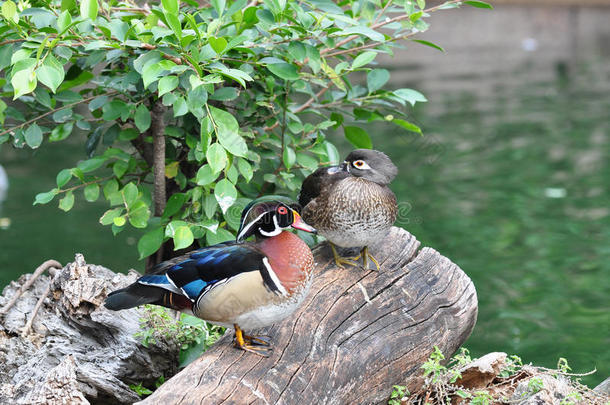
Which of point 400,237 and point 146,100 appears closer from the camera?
point 146,100

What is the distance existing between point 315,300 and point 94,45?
0.91 meters

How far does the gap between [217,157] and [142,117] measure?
417 mm

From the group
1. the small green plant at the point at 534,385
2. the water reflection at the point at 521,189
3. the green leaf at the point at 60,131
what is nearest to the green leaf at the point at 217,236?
the green leaf at the point at 60,131

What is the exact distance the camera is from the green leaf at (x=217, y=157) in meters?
1.77

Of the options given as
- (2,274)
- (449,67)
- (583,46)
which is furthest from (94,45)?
(583,46)

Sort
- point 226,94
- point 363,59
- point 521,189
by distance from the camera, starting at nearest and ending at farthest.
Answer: point 226,94, point 363,59, point 521,189

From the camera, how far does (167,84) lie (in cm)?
174

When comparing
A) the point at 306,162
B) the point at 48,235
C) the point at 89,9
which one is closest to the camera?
the point at 89,9

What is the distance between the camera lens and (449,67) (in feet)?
34.9

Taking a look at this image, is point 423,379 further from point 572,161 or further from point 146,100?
point 572,161

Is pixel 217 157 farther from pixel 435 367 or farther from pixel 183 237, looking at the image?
pixel 435 367

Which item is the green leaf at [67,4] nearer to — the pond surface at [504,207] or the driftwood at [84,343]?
the driftwood at [84,343]

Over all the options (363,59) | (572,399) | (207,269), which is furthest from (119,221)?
(572,399)

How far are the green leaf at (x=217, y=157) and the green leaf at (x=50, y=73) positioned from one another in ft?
1.26
